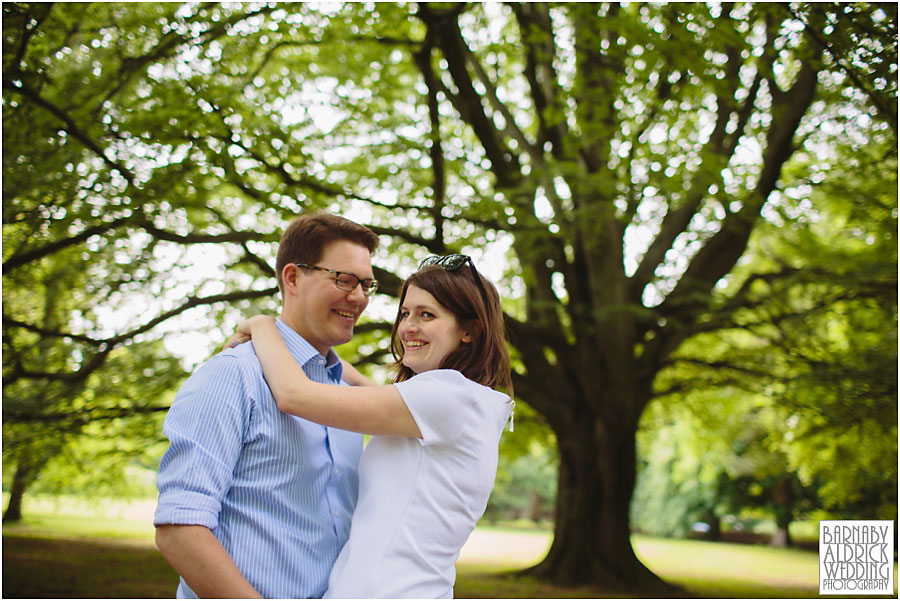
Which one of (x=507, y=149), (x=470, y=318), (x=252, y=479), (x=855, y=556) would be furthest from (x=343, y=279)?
(x=507, y=149)

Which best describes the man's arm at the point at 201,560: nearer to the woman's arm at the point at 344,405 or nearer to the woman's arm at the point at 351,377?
the woman's arm at the point at 344,405

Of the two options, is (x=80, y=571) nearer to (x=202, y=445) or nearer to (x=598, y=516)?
(x=598, y=516)

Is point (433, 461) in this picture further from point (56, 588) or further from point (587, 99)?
point (56, 588)

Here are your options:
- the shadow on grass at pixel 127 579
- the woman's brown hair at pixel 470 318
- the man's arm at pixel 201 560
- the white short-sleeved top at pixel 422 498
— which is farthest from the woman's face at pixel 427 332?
the shadow on grass at pixel 127 579

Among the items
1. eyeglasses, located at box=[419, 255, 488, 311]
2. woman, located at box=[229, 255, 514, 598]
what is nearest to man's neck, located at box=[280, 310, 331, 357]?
woman, located at box=[229, 255, 514, 598]

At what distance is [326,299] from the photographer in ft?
8.26

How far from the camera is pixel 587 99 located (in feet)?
25.2

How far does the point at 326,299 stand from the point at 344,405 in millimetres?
542

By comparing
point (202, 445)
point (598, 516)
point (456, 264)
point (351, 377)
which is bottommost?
point (598, 516)

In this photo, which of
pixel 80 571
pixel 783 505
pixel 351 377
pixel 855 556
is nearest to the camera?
pixel 351 377

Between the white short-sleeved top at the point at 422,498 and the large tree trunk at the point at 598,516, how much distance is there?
8106 millimetres

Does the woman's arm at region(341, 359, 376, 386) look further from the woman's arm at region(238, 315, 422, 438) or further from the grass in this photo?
the grass

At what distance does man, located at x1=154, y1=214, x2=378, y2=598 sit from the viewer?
184 cm

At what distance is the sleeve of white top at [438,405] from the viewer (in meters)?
2.11
